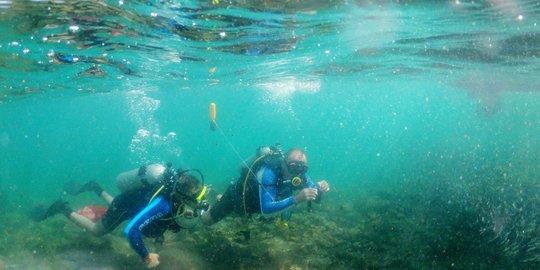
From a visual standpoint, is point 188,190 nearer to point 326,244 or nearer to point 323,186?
point 323,186

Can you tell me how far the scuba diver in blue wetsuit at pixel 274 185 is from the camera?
23.4ft

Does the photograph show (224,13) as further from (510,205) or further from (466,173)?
(466,173)

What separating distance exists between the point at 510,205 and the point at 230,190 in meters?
10.7

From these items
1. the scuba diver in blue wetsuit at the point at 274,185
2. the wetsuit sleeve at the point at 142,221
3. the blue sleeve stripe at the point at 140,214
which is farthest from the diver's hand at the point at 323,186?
the blue sleeve stripe at the point at 140,214

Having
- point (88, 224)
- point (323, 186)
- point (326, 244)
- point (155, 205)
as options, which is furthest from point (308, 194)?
point (88, 224)

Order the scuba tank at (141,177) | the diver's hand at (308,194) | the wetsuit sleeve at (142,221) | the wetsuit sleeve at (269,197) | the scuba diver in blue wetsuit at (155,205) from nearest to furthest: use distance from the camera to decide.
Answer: the wetsuit sleeve at (142,221)
the scuba diver in blue wetsuit at (155,205)
the diver's hand at (308,194)
the wetsuit sleeve at (269,197)
the scuba tank at (141,177)

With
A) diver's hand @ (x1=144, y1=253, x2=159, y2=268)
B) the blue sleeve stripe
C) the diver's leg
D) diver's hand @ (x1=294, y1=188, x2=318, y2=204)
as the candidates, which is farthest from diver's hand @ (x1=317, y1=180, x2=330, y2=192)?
the diver's leg

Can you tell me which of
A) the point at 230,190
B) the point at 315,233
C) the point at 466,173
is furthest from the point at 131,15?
the point at 466,173

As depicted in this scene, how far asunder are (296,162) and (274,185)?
0.76 m

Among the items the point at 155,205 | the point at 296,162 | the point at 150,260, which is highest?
the point at 296,162

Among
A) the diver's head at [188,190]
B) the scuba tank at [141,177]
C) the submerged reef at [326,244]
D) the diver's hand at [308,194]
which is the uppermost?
the diver's head at [188,190]

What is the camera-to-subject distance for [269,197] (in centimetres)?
721

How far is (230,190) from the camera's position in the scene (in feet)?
27.5

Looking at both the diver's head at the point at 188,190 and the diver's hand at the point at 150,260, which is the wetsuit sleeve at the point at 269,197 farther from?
the diver's hand at the point at 150,260
